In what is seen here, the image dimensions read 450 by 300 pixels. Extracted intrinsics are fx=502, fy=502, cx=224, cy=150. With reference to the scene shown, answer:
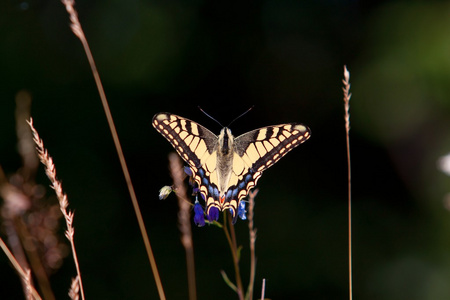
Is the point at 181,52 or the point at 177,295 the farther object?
the point at 181,52

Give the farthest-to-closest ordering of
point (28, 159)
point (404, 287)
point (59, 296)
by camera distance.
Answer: point (404, 287) → point (59, 296) → point (28, 159)

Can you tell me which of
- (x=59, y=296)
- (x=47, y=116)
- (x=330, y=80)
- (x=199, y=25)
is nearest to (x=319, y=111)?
(x=330, y=80)

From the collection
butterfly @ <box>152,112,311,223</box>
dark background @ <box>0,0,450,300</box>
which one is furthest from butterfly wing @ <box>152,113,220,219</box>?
dark background @ <box>0,0,450,300</box>

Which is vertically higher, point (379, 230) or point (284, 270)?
point (379, 230)

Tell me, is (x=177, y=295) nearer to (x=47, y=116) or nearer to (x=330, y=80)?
(x=47, y=116)

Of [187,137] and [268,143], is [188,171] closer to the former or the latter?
[187,137]

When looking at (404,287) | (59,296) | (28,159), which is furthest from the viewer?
(404,287)
